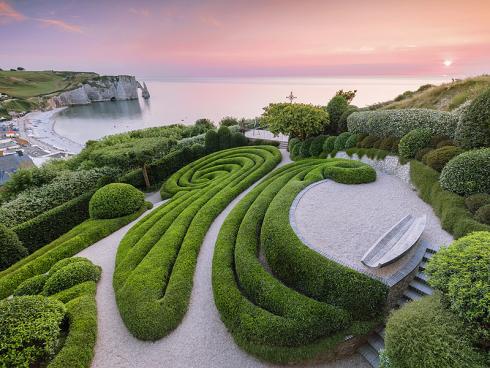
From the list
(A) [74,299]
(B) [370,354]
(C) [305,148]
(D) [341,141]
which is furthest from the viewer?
(C) [305,148]

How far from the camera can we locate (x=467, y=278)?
6.20m

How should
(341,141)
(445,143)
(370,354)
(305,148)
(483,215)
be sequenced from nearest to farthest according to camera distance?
(370,354) → (483,215) → (445,143) → (341,141) → (305,148)

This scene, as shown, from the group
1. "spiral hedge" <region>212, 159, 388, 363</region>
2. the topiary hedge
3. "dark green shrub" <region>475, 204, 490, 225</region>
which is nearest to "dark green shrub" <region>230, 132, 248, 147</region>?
the topiary hedge

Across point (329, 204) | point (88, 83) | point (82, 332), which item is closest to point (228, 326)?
point (82, 332)

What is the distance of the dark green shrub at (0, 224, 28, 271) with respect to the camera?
48.2 feet

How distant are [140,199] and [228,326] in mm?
13406

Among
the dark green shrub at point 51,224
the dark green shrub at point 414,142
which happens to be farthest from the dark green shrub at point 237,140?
the dark green shrub at point 414,142

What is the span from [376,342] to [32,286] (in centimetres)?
1447

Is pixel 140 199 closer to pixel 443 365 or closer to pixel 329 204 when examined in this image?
pixel 329 204

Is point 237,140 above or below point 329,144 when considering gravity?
below

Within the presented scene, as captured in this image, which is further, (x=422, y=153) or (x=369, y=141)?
(x=369, y=141)

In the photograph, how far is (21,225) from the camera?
54.4 feet

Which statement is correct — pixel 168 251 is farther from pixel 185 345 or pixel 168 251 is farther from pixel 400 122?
pixel 400 122

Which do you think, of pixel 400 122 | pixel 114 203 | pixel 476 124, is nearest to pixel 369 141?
pixel 400 122
